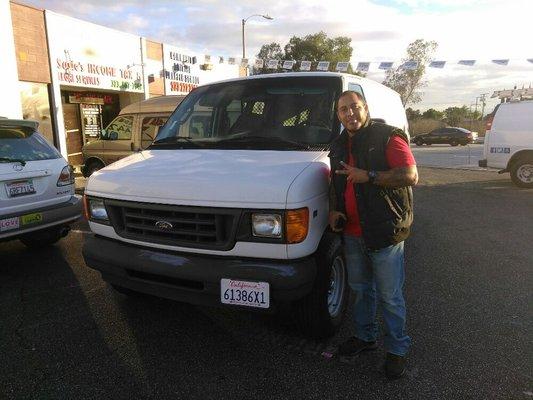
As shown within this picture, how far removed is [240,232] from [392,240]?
0.94m

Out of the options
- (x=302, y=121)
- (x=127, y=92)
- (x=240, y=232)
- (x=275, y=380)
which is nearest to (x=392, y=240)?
(x=240, y=232)

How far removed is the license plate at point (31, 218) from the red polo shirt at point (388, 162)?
3563 millimetres

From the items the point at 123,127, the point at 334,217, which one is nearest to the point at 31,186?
the point at 334,217

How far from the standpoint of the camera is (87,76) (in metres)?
14.7

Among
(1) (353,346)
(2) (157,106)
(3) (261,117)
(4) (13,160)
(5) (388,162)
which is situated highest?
(2) (157,106)

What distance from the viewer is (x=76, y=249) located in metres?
5.67

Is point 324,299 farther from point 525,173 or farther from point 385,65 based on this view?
point 385,65

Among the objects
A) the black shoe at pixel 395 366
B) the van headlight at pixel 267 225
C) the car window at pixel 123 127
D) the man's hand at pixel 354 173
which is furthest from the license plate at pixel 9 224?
the car window at pixel 123 127

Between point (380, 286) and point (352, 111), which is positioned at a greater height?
point (352, 111)

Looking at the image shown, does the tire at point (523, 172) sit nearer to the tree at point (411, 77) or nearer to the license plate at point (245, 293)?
the license plate at point (245, 293)

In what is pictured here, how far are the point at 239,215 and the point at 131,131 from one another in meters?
8.23

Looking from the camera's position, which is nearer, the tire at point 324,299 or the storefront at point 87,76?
the tire at point 324,299

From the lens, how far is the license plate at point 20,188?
4539 millimetres

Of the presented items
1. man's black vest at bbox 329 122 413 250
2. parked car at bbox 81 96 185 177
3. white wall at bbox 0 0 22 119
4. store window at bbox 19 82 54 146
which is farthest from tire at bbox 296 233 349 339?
store window at bbox 19 82 54 146
